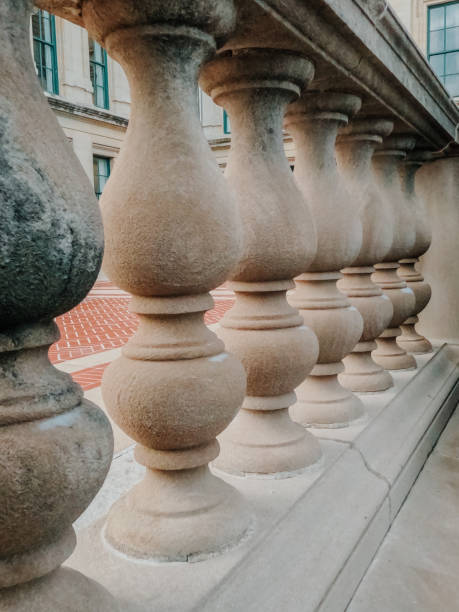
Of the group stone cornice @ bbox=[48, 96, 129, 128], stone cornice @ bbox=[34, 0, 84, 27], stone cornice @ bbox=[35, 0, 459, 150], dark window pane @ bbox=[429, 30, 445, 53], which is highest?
dark window pane @ bbox=[429, 30, 445, 53]

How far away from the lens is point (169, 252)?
1.00 meters

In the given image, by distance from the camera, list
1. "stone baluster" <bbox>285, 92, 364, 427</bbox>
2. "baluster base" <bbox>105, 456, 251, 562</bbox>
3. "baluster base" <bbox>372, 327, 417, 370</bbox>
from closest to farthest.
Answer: "baluster base" <bbox>105, 456, 251, 562</bbox> < "stone baluster" <bbox>285, 92, 364, 427</bbox> < "baluster base" <bbox>372, 327, 417, 370</bbox>

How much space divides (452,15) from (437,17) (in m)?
0.37

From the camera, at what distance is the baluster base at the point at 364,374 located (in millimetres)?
2213

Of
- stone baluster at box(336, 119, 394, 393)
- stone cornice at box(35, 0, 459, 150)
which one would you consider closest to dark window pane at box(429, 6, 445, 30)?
stone cornice at box(35, 0, 459, 150)

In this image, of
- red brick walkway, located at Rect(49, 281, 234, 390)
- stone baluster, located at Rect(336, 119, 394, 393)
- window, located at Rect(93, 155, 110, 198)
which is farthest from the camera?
window, located at Rect(93, 155, 110, 198)

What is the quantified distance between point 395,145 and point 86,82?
15770mm

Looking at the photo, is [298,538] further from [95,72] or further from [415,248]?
[95,72]

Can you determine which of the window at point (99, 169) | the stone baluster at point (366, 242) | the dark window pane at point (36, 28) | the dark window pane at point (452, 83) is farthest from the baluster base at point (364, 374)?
the dark window pane at point (36, 28)

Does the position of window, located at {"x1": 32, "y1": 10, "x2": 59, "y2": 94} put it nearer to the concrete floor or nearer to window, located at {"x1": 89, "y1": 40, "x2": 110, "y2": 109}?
window, located at {"x1": 89, "y1": 40, "x2": 110, "y2": 109}

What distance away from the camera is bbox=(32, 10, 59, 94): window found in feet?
51.8

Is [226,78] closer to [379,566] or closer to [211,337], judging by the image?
[211,337]

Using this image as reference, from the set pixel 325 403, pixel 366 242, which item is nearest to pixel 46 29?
pixel 366 242

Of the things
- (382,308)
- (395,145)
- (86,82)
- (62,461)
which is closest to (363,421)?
(382,308)
